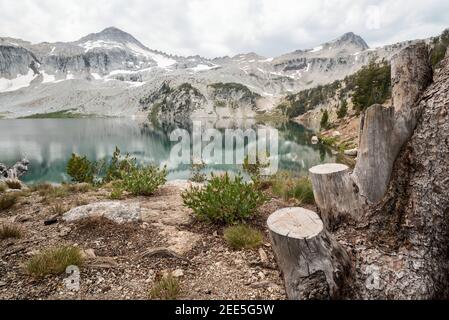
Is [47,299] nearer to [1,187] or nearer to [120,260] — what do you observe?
[120,260]

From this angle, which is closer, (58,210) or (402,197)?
(402,197)

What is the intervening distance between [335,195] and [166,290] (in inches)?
122

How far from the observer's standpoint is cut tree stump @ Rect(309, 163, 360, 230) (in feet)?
16.0

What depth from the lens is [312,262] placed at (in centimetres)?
389

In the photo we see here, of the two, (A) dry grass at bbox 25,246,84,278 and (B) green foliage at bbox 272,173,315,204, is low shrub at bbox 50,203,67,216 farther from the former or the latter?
(B) green foliage at bbox 272,173,315,204

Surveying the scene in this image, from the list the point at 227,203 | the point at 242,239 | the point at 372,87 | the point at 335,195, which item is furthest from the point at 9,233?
the point at 372,87

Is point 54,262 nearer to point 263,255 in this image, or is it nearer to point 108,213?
point 108,213

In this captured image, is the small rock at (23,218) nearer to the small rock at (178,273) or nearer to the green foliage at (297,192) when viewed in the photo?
the small rock at (178,273)

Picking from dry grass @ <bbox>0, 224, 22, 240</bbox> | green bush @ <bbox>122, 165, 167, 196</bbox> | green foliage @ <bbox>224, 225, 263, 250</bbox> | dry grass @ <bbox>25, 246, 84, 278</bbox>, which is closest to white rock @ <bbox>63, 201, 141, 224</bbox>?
dry grass @ <bbox>0, 224, 22, 240</bbox>

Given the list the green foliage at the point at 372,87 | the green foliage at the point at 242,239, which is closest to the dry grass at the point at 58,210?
the green foliage at the point at 242,239

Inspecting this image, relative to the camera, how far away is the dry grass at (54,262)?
15.8 feet
